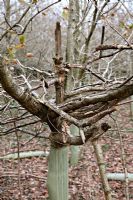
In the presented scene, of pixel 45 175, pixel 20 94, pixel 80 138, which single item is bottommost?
pixel 45 175

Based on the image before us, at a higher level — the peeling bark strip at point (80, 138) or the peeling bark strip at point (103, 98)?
the peeling bark strip at point (103, 98)

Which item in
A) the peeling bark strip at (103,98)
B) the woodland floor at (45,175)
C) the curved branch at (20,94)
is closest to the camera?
the curved branch at (20,94)

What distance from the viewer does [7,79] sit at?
6.50ft

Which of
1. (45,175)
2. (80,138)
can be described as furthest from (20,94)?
(45,175)

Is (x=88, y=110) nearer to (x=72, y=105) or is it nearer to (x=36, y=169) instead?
(x=72, y=105)

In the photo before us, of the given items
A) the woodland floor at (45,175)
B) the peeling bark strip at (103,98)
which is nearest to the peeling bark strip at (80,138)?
the peeling bark strip at (103,98)

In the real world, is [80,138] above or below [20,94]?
below

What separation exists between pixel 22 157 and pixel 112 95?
20.6ft

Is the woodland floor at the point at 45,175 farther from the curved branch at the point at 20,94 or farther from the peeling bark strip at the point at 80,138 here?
the curved branch at the point at 20,94

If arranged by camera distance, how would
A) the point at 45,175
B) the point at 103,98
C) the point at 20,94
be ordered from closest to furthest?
the point at 20,94 < the point at 103,98 < the point at 45,175

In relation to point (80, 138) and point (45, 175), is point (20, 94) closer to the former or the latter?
point (80, 138)

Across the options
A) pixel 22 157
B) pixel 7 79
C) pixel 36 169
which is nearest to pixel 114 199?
pixel 36 169

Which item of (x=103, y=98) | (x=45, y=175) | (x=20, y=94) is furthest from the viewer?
(x=45, y=175)

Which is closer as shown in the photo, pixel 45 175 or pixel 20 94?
pixel 20 94
